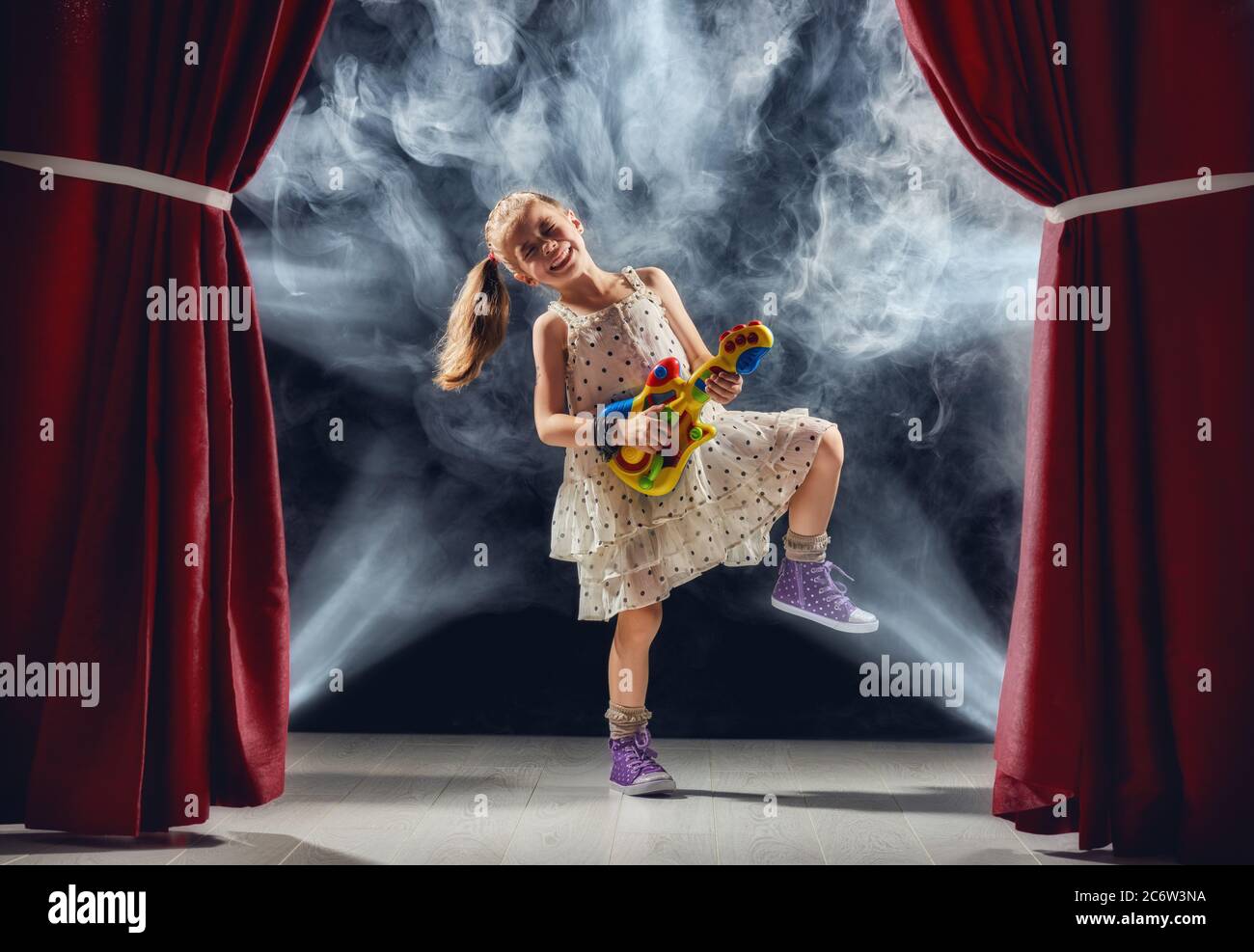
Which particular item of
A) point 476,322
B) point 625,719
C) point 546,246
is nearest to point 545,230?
point 546,246

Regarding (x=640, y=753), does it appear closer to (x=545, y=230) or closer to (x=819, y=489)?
(x=819, y=489)

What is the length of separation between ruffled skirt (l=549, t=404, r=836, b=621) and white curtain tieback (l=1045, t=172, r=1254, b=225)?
616 mm

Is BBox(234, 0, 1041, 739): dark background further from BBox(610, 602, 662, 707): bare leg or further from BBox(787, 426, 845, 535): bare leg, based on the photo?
BBox(787, 426, 845, 535): bare leg

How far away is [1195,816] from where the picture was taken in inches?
78.8

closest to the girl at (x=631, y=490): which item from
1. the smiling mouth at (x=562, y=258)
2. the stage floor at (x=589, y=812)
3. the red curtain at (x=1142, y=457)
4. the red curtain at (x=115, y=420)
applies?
the smiling mouth at (x=562, y=258)

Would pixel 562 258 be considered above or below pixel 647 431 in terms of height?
above

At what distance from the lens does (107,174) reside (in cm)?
216

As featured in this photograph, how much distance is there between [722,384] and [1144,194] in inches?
33.3

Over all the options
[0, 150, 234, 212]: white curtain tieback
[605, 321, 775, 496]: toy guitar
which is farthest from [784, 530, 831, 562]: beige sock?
[0, 150, 234, 212]: white curtain tieback

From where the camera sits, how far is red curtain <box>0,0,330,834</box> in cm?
210

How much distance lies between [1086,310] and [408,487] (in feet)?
5.60

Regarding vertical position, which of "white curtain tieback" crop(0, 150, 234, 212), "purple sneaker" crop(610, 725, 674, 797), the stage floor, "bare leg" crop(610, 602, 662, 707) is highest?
"white curtain tieback" crop(0, 150, 234, 212)

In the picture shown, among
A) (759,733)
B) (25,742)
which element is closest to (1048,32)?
(759,733)

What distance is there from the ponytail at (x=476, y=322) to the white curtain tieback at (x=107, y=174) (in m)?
0.59
